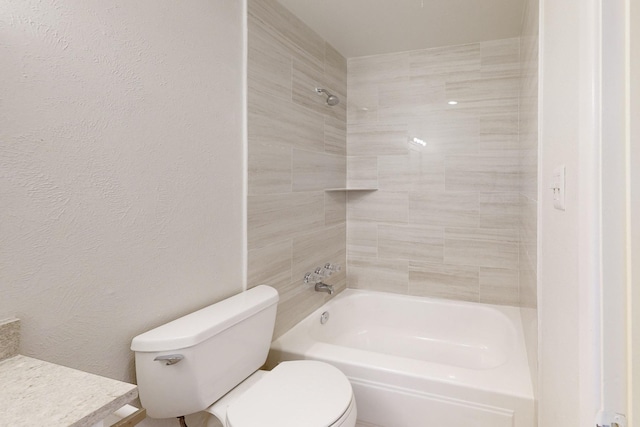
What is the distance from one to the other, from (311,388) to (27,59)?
4.37 feet

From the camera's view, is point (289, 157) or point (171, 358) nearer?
point (171, 358)

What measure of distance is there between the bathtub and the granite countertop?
1.13 meters

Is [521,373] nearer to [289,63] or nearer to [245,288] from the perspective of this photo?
[245,288]

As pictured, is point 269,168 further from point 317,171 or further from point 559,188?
point 559,188

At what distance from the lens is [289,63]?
6.59 ft

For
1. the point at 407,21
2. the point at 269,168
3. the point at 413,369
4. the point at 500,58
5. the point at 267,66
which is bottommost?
the point at 413,369

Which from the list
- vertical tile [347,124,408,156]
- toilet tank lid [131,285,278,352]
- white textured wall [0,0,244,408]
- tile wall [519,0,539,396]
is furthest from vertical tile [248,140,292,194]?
tile wall [519,0,539,396]

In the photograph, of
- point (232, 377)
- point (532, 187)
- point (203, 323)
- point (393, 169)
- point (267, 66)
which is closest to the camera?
point (203, 323)

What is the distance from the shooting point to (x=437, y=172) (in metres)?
2.55

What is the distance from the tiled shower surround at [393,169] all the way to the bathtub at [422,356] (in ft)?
0.46

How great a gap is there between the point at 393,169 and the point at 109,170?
78.5 inches

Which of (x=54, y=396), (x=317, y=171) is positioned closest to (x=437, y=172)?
(x=317, y=171)

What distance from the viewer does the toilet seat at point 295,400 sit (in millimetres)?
1162

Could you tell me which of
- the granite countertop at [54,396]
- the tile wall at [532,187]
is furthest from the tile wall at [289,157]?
the tile wall at [532,187]
